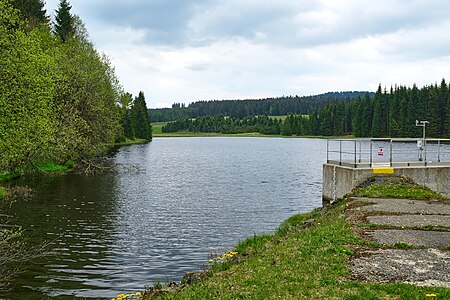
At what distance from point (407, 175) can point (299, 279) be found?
22.1m

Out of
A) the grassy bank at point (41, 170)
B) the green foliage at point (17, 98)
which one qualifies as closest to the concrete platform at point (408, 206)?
the green foliage at point (17, 98)

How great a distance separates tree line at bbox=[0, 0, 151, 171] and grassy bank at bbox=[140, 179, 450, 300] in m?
18.1

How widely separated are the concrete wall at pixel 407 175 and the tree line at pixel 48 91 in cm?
2125

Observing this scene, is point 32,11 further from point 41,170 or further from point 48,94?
point 48,94

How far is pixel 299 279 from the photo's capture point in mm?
11016

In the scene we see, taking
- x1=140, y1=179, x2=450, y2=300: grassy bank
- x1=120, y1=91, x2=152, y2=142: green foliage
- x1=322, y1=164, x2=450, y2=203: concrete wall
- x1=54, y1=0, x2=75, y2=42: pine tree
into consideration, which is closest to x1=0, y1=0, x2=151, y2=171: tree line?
x1=54, y1=0, x2=75, y2=42: pine tree

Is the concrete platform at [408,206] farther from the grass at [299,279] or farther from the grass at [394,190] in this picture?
the grass at [299,279]

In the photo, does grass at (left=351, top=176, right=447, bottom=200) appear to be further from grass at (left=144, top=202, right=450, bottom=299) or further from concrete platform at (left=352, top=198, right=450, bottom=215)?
grass at (left=144, top=202, right=450, bottom=299)

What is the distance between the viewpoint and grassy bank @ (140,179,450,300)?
9891 mm

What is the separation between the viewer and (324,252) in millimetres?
13562

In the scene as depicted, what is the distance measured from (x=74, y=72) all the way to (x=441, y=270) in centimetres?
4740

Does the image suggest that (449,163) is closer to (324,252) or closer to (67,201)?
(324,252)

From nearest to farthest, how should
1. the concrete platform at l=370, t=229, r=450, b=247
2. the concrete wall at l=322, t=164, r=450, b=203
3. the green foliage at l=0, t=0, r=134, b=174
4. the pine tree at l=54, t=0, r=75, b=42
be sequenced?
1. the concrete platform at l=370, t=229, r=450, b=247
2. the green foliage at l=0, t=0, r=134, b=174
3. the concrete wall at l=322, t=164, r=450, b=203
4. the pine tree at l=54, t=0, r=75, b=42

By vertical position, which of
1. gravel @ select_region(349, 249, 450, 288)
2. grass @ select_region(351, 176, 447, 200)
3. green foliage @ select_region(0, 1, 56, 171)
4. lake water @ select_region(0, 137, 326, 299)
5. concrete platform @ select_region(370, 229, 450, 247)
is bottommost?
lake water @ select_region(0, 137, 326, 299)
